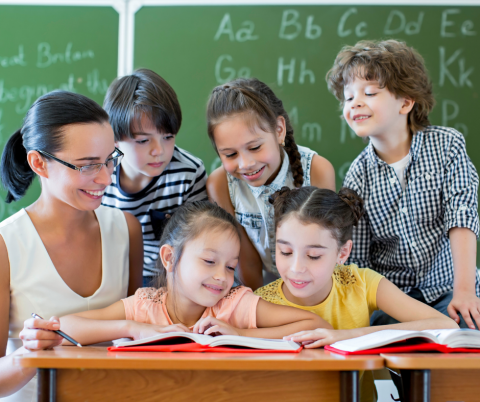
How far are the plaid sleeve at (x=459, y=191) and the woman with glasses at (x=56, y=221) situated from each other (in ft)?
4.28

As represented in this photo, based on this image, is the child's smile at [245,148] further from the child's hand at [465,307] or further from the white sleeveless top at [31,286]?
the child's hand at [465,307]

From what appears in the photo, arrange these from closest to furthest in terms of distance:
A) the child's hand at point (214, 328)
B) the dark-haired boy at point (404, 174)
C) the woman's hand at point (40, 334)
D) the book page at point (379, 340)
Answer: the book page at point (379, 340) → the woman's hand at point (40, 334) → the child's hand at point (214, 328) → the dark-haired boy at point (404, 174)

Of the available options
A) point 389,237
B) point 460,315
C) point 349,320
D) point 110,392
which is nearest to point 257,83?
point 389,237

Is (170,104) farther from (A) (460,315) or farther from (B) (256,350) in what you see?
(A) (460,315)

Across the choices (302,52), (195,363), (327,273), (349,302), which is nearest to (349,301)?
(349,302)

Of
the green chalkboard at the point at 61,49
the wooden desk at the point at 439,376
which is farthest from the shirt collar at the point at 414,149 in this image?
the green chalkboard at the point at 61,49

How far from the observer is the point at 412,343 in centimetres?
114

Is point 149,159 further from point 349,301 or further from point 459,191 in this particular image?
point 459,191

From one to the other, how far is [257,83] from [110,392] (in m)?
1.37

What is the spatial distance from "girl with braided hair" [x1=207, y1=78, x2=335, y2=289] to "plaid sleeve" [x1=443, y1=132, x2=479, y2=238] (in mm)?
476

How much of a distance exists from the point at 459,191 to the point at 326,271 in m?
0.72

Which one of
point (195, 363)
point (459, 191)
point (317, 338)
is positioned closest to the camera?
point (195, 363)

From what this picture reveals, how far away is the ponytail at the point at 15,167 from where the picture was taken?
65.4 inches

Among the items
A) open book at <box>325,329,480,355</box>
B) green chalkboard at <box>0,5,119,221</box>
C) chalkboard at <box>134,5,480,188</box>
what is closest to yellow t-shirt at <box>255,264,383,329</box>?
open book at <box>325,329,480,355</box>
